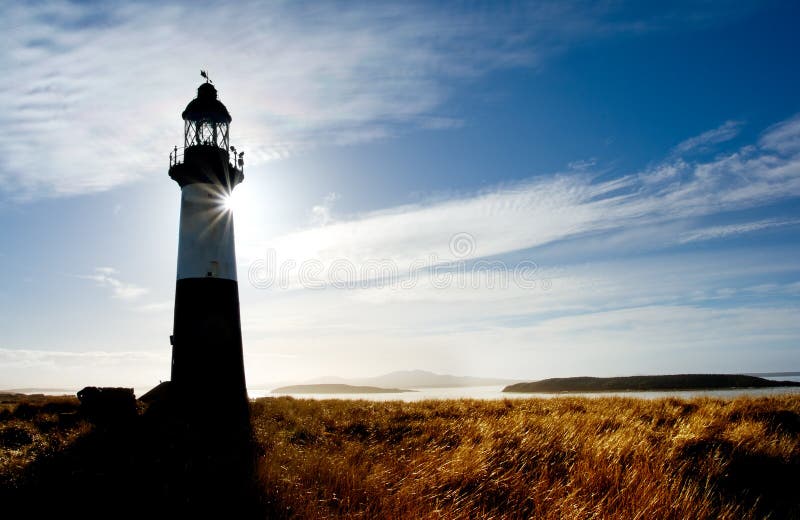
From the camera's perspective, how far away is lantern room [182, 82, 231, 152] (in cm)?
1703

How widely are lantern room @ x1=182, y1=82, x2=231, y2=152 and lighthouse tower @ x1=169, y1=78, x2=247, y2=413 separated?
6 cm

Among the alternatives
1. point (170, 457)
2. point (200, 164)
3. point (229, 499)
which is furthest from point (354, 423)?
point (200, 164)

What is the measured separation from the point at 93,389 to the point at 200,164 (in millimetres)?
8127

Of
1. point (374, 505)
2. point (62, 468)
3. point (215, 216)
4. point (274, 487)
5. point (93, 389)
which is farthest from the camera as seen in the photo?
point (215, 216)

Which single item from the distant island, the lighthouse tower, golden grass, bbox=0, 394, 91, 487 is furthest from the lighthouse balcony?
the distant island

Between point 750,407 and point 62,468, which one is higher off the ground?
point 62,468

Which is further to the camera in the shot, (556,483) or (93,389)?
(93,389)

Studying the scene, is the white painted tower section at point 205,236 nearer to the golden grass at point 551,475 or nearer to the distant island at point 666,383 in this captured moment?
the golden grass at point 551,475

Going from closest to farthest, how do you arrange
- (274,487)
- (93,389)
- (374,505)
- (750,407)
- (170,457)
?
(374,505) → (274,487) → (170,457) → (750,407) → (93,389)

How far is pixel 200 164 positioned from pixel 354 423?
10.5 meters

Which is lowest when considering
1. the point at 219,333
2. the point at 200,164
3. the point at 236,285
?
the point at 219,333

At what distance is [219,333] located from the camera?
1481cm

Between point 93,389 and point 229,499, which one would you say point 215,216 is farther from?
point 229,499

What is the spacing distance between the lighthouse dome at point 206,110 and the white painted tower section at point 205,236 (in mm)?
2980
